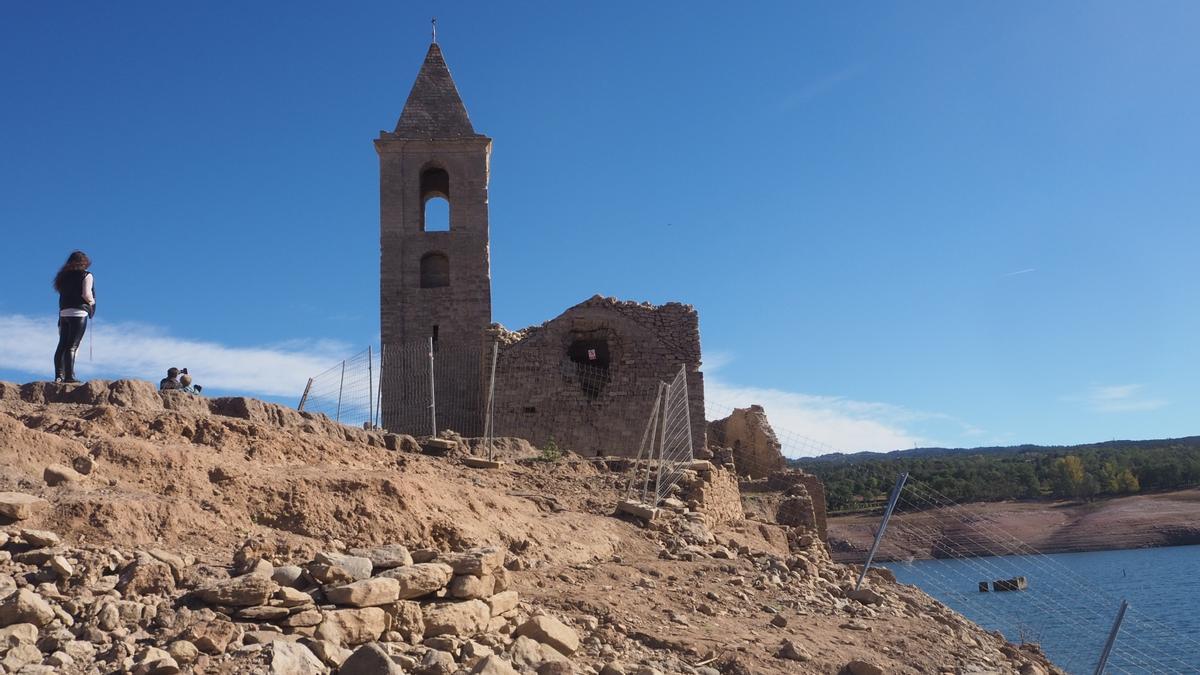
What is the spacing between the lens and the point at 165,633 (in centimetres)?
448

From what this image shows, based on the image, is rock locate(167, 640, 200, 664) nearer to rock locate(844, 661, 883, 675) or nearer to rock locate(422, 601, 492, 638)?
rock locate(422, 601, 492, 638)

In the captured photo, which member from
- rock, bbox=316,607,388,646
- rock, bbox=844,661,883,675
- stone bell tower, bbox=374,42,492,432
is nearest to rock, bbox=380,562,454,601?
rock, bbox=316,607,388,646

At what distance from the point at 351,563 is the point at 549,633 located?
114cm

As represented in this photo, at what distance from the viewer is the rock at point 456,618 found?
534 cm

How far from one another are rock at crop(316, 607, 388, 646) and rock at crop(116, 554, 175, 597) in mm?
774

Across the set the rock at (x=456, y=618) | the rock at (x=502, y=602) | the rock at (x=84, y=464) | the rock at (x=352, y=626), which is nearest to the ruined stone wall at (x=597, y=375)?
the rock at (x=502, y=602)

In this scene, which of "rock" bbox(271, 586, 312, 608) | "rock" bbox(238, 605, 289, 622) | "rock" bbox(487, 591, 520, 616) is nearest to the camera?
"rock" bbox(238, 605, 289, 622)

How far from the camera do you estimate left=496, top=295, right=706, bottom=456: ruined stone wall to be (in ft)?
63.1

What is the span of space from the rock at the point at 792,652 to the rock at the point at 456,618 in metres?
2.03

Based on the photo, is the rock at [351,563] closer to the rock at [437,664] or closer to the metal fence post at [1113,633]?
the rock at [437,664]

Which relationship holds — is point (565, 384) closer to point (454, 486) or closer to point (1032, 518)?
point (454, 486)

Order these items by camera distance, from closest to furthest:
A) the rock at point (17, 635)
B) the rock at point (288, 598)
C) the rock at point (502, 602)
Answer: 1. the rock at point (17, 635)
2. the rock at point (288, 598)
3. the rock at point (502, 602)

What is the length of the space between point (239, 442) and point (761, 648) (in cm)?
413

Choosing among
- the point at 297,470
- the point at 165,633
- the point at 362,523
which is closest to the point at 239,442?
the point at 297,470
